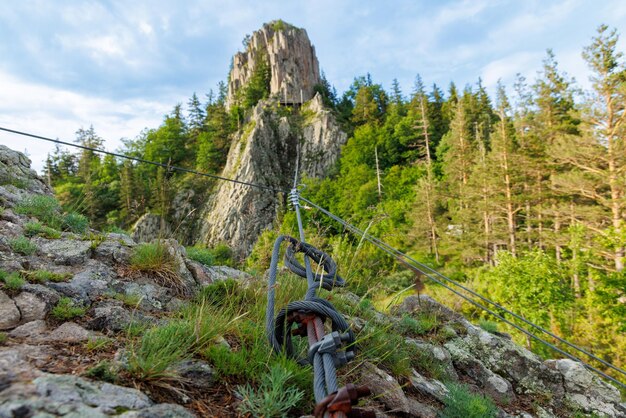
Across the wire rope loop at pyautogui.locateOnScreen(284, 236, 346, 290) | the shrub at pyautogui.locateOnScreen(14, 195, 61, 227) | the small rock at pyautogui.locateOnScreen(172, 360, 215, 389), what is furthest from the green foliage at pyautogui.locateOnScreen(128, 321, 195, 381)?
the shrub at pyautogui.locateOnScreen(14, 195, 61, 227)

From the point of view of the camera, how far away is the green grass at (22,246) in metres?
2.81

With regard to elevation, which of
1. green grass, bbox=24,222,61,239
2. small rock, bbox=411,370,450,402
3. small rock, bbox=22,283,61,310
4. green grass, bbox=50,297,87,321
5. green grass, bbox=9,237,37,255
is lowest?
small rock, bbox=411,370,450,402

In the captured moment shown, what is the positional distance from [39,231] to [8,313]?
5.56 ft

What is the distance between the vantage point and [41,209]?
385 centimetres

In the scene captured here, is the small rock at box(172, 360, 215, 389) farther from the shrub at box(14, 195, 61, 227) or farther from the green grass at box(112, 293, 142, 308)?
the shrub at box(14, 195, 61, 227)

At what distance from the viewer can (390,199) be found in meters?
45.8

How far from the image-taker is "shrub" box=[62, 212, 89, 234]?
384 centimetres

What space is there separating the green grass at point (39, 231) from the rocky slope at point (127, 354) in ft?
0.17

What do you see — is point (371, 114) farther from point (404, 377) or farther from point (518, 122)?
point (404, 377)

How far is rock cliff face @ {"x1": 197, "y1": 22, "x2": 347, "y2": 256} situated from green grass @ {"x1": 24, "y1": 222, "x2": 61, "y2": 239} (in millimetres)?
25555

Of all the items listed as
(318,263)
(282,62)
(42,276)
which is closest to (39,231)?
(42,276)

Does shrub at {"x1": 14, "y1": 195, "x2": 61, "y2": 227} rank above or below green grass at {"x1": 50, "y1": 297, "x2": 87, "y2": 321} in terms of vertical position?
above

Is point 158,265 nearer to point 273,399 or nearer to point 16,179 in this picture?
point 273,399

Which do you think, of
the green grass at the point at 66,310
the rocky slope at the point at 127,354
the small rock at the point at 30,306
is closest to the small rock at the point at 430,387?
the rocky slope at the point at 127,354
